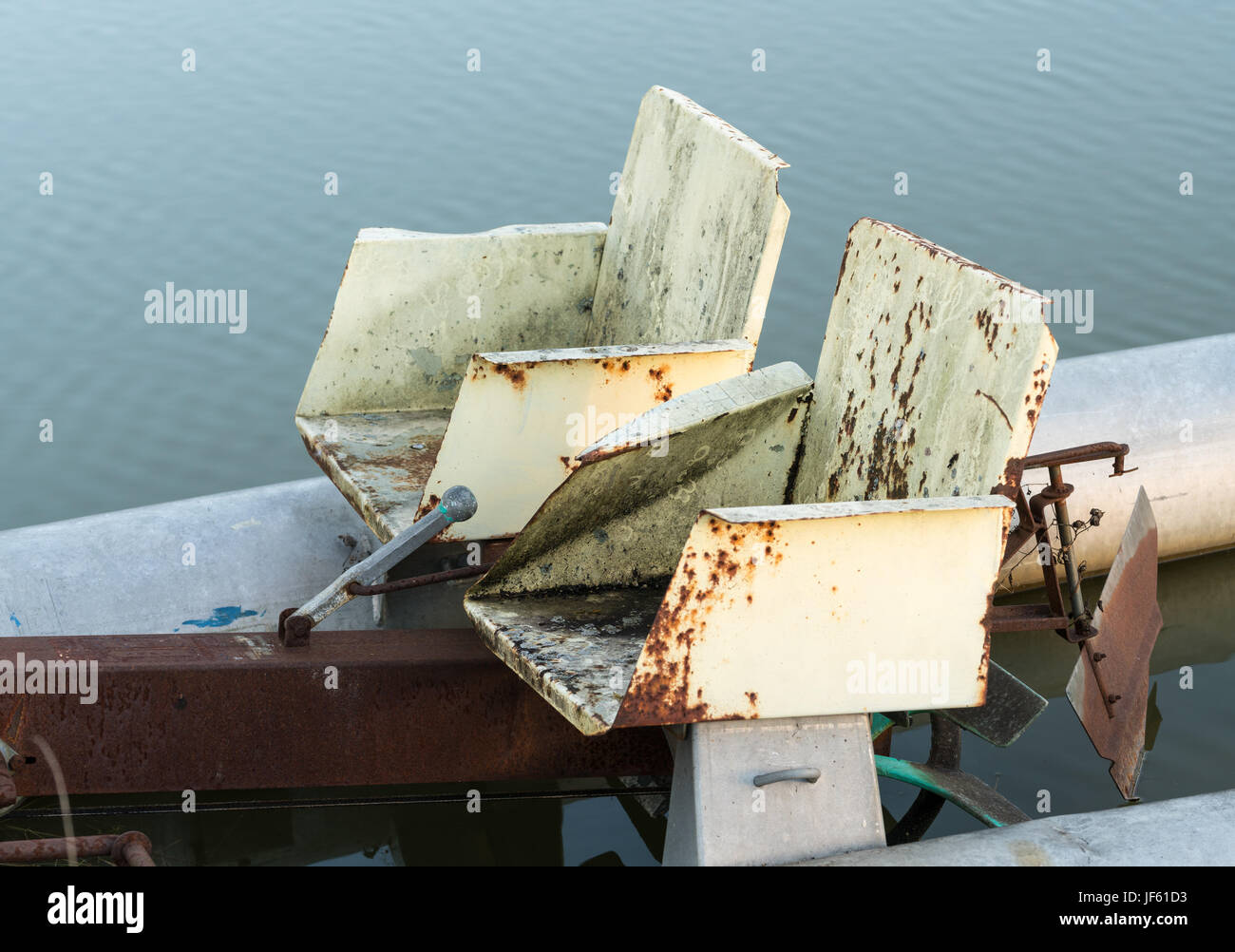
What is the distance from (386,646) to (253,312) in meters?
3.58

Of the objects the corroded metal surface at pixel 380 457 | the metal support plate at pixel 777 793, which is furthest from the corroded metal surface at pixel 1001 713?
the corroded metal surface at pixel 380 457

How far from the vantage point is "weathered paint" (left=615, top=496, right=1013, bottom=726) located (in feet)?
7.46

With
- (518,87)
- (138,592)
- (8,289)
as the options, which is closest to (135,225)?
(8,289)

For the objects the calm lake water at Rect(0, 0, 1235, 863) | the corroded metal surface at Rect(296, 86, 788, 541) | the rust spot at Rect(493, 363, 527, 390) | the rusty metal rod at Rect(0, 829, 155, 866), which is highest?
the calm lake water at Rect(0, 0, 1235, 863)

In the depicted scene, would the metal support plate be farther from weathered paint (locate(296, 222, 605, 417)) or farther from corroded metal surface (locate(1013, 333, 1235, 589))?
corroded metal surface (locate(1013, 333, 1235, 589))

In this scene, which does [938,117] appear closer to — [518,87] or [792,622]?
[518,87]

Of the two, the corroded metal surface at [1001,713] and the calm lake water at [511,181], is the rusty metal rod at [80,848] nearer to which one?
the calm lake water at [511,181]

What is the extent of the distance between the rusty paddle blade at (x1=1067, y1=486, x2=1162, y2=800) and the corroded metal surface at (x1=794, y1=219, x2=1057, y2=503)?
1.93 feet

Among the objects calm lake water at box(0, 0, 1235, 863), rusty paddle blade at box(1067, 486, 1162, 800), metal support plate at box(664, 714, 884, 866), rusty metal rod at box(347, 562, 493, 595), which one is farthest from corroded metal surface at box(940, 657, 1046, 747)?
rusty metal rod at box(347, 562, 493, 595)

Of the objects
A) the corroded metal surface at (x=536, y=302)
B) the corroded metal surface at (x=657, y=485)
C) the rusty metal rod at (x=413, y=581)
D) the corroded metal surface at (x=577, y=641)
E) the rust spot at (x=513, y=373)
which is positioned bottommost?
the corroded metal surface at (x=577, y=641)

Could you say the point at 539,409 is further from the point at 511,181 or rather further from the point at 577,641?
the point at 511,181

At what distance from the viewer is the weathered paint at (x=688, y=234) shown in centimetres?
326

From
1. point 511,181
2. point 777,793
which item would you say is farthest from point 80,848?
point 511,181

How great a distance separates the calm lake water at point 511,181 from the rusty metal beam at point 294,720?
1.74 ft
